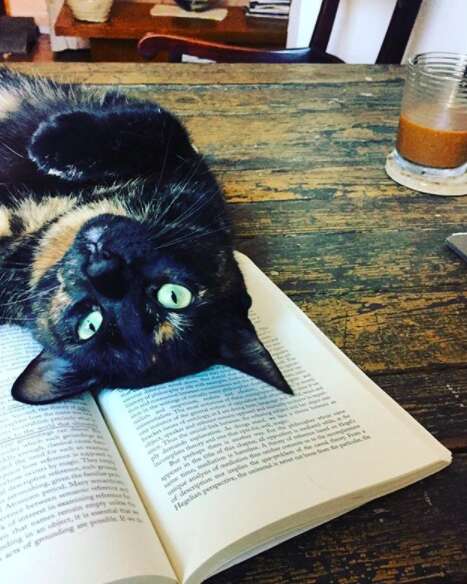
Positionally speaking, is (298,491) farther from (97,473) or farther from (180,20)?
(180,20)

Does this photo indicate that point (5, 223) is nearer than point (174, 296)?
No

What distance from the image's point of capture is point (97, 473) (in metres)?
0.54

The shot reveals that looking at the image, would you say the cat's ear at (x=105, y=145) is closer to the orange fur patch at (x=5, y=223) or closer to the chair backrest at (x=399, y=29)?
the orange fur patch at (x=5, y=223)

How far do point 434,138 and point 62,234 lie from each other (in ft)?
2.18

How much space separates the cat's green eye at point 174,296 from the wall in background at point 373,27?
1315 mm

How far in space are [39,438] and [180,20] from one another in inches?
110

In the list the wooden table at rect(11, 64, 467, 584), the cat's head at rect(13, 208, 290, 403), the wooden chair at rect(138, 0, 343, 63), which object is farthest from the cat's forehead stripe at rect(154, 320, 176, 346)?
the wooden chair at rect(138, 0, 343, 63)

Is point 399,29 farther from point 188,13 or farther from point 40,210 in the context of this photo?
point 188,13

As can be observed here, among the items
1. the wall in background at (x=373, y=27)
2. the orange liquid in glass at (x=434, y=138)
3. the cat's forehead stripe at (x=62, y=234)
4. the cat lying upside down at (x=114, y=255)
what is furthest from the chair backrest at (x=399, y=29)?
the cat's forehead stripe at (x=62, y=234)

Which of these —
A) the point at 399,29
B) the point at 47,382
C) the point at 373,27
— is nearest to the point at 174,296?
the point at 47,382

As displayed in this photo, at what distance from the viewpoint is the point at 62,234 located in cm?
74

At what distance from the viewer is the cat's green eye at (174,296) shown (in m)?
0.66

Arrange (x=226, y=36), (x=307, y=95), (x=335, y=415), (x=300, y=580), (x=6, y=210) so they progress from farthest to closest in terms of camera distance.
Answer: (x=226, y=36) < (x=307, y=95) < (x=6, y=210) < (x=335, y=415) < (x=300, y=580)

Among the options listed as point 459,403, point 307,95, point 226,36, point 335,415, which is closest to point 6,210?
point 335,415
